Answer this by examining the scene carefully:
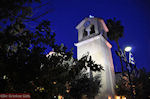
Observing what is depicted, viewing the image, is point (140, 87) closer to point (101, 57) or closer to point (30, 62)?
point (101, 57)

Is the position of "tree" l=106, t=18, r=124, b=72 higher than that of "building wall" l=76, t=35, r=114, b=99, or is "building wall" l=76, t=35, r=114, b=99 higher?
"tree" l=106, t=18, r=124, b=72

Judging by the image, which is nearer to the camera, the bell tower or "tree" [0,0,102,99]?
"tree" [0,0,102,99]

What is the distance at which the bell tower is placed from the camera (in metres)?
15.5

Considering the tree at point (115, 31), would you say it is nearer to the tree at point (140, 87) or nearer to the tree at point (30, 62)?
the tree at point (140, 87)

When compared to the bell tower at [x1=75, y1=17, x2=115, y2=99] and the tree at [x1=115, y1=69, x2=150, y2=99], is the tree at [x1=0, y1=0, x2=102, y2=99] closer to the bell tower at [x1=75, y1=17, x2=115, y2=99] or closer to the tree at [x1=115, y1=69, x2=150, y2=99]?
the bell tower at [x1=75, y1=17, x2=115, y2=99]

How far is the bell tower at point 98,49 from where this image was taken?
15539 mm

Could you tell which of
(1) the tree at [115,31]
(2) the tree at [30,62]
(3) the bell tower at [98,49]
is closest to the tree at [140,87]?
(3) the bell tower at [98,49]

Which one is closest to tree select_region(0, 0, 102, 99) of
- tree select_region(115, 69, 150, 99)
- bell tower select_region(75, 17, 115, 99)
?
bell tower select_region(75, 17, 115, 99)

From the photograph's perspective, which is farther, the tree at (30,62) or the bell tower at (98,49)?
the bell tower at (98,49)

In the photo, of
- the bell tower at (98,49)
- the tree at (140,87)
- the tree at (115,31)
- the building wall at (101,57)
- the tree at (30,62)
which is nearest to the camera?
the tree at (30,62)

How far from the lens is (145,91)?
50.4 ft

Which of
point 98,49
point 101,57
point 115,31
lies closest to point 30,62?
point 101,57

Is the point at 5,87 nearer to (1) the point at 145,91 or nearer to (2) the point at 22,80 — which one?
(2) the point at 22,80

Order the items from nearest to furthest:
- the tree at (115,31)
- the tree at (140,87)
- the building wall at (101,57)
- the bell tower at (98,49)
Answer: the tree at (140,87), the building wall at (101,57), the bell tower at (98,49), the tree at (115,31)
